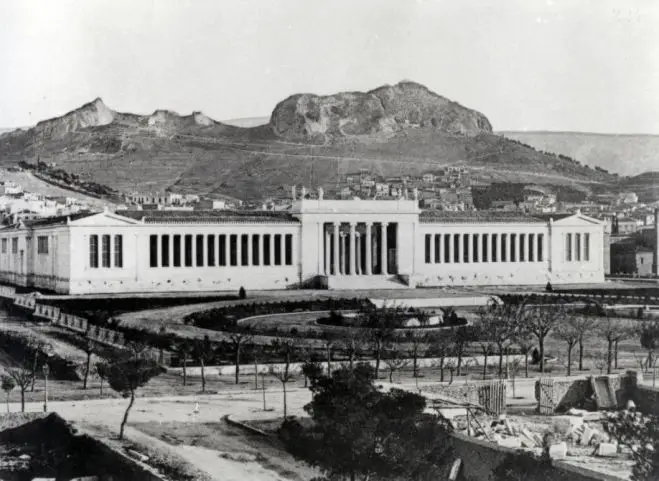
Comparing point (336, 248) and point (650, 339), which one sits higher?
point (336, 248)

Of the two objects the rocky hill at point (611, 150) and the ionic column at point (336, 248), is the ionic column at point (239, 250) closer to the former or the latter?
the ionic column at point (336, 248)

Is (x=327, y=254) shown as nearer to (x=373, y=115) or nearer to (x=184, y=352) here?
(x=184, y=352)

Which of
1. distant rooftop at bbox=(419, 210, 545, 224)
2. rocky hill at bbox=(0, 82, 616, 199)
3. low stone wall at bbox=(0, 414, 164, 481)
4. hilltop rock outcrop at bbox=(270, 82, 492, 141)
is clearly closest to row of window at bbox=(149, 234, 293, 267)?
distant rooftop at bbox=(419, 210, 545, 224)

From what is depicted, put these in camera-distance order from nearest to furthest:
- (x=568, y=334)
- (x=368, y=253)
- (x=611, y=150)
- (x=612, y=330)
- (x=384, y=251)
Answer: (x=612, y=330), (x=568, y=334), (x=368, y=253), (x=384, y=251), (x=611, y=150)

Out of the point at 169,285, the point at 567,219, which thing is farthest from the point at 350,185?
the point at 169,285

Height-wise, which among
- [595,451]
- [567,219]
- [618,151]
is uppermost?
[618,151]

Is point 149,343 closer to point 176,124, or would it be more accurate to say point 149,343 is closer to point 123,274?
point 123,274

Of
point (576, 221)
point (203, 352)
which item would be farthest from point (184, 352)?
point (576, 221)
